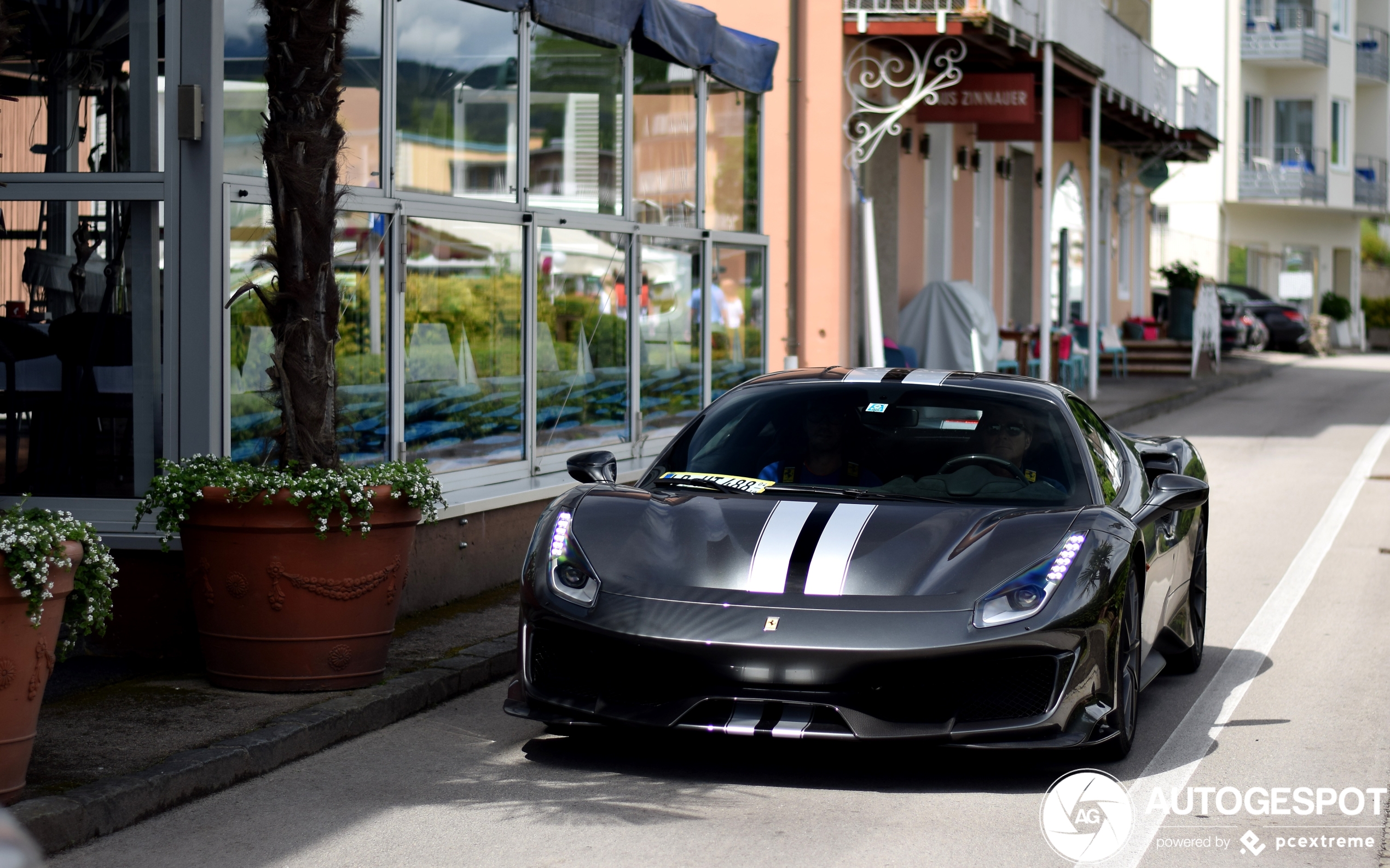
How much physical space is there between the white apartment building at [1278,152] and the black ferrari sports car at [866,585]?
1750 inches

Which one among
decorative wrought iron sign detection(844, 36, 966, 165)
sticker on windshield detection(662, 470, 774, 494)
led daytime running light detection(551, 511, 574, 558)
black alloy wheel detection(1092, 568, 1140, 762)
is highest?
decorative wrought iron sign detection(844, 36, 966, 165)

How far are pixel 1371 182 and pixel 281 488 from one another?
183ft

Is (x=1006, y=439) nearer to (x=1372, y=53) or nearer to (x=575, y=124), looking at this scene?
(x=575, y=124)

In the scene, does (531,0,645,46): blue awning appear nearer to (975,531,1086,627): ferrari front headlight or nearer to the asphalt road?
the asphalt road

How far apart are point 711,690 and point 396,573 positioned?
6.17ft

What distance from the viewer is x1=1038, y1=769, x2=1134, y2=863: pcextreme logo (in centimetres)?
484

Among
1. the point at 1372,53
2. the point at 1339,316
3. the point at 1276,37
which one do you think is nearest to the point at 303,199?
the point at 1339,316

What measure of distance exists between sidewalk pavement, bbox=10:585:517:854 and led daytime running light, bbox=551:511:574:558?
106 cm

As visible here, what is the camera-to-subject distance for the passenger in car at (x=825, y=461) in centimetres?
643

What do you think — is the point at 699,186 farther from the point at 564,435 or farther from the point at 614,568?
the point at 614,568

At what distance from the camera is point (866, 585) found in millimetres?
5320

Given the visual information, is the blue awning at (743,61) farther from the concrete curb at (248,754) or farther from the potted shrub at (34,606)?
the potted shrub at (34,606)

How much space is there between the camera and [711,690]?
525 cm

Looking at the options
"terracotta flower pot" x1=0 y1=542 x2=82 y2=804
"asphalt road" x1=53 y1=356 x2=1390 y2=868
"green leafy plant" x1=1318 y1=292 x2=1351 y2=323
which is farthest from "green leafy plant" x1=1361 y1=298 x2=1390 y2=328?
"terracotta flower pot" x1=0 y1=542 x2=82 y2=804
